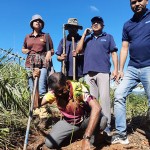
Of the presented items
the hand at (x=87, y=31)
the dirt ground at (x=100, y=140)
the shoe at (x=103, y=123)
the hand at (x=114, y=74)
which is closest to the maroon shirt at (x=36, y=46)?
the hand at (x=87, y=31)

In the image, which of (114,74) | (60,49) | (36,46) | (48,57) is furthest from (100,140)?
(36,46)

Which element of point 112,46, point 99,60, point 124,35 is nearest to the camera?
point 124,35

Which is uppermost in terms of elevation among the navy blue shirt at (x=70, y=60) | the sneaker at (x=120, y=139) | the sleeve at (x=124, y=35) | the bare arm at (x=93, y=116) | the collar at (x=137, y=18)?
the collar at (x=137, y=18)

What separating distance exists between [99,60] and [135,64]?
32.2 inches

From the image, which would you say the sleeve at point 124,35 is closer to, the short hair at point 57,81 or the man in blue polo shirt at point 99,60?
the man in blue polo shirt at point 99,60

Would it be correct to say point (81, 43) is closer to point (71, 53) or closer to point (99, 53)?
point (99, 53)

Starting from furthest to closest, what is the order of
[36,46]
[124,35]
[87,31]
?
[36,46] → [87,31] → [124,35]

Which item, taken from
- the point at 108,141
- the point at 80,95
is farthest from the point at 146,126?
the point at 80,95

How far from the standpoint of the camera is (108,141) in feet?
17.9

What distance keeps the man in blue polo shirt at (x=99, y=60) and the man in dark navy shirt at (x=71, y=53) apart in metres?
0.32

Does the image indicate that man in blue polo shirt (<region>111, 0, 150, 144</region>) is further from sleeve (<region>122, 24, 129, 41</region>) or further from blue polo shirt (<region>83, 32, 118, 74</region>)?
blue polo shirt (<region>83, 32, 118, 74</region>)

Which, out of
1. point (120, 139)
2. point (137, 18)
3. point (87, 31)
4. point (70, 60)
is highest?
point (137, 18)

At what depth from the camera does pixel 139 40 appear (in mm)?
5219

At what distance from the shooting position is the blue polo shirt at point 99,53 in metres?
5.89
